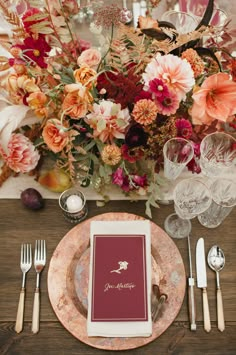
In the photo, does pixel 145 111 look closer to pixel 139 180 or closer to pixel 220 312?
pixel 139 180

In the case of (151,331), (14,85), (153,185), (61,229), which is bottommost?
(151,331)

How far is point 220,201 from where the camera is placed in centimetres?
93

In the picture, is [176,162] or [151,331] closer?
[151,331]

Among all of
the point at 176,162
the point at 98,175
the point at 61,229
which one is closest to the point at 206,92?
the point at 176,162

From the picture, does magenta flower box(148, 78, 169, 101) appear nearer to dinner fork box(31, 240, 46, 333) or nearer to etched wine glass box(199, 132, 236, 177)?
etched wine glass box(199, 132, 236, 177)

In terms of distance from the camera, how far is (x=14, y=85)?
858 mm

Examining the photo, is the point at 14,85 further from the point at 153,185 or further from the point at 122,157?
the point at 153,185

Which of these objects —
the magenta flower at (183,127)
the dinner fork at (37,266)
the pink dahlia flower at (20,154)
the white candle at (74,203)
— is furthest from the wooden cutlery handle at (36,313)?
the magenta flower at (183,127)

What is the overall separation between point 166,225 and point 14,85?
557mm

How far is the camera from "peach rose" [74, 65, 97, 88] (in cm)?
82

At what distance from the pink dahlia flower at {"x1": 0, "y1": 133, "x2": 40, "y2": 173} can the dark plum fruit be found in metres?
0.06

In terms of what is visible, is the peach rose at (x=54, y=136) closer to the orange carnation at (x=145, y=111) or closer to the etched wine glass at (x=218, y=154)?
the orange carnation at (x=145, y=111)

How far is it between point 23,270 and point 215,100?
666 mm

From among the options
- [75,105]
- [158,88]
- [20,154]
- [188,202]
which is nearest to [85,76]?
[75,105]
